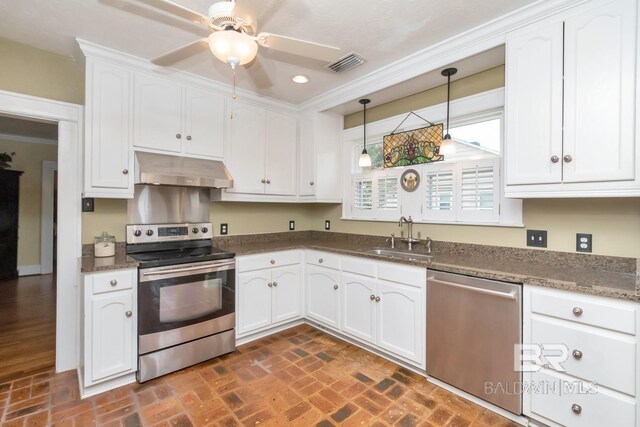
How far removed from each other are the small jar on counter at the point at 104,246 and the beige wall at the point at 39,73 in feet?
3.71

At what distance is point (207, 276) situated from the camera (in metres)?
2.52

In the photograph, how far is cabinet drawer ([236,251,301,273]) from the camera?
280cm

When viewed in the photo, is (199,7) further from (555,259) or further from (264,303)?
(555,259)

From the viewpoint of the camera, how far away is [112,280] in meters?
2.11

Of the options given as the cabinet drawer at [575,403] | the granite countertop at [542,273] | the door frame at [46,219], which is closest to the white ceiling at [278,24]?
the granite countertop at [542,273]

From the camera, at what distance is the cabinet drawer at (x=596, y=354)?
144 cm

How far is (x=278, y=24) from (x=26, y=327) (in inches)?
154

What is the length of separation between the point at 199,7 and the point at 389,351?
9.14 ft

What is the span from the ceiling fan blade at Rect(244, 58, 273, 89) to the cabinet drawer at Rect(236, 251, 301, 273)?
1.61 metres

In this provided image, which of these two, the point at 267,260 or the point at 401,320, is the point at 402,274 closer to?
the point at 401,320

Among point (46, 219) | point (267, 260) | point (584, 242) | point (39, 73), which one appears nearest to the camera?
point (584, 242)

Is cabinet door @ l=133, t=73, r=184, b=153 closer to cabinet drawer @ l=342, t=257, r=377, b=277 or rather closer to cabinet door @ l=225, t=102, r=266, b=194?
cabinet door @ l=225, t=102, r=266, b=194

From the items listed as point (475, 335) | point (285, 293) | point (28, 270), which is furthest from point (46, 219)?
point (475, 335)

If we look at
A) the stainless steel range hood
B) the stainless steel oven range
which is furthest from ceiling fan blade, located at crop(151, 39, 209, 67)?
the stainless steel oven range
